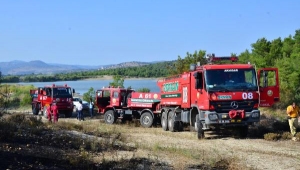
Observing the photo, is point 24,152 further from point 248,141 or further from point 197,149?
point 248,141

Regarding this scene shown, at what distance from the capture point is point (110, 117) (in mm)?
26734

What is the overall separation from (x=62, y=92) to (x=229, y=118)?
17.7 m

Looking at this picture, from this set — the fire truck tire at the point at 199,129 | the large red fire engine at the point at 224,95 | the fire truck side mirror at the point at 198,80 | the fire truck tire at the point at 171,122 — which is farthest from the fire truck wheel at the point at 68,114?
the fire truck side mirror at the point at 198,80

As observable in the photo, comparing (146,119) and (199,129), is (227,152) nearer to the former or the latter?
(199,129)

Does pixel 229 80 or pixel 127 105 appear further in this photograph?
pixel 127 105

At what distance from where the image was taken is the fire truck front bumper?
1686 cm

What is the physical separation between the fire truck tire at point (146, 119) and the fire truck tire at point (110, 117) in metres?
2.32

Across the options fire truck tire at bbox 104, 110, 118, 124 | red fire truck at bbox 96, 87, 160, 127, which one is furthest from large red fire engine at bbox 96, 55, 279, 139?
fire truck tire at bbox 104, 110, 118, 124

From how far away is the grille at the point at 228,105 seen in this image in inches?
670

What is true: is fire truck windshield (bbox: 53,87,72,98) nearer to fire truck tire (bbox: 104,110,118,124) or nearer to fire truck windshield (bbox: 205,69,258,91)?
fire truck tire (bbox: 104,110,118,124)

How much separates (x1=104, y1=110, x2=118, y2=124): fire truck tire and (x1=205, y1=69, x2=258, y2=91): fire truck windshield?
10551 mm

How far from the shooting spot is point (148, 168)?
10.7 meters

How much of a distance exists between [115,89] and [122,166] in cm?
1635

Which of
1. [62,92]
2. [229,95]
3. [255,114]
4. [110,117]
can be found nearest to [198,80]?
[229,95]
